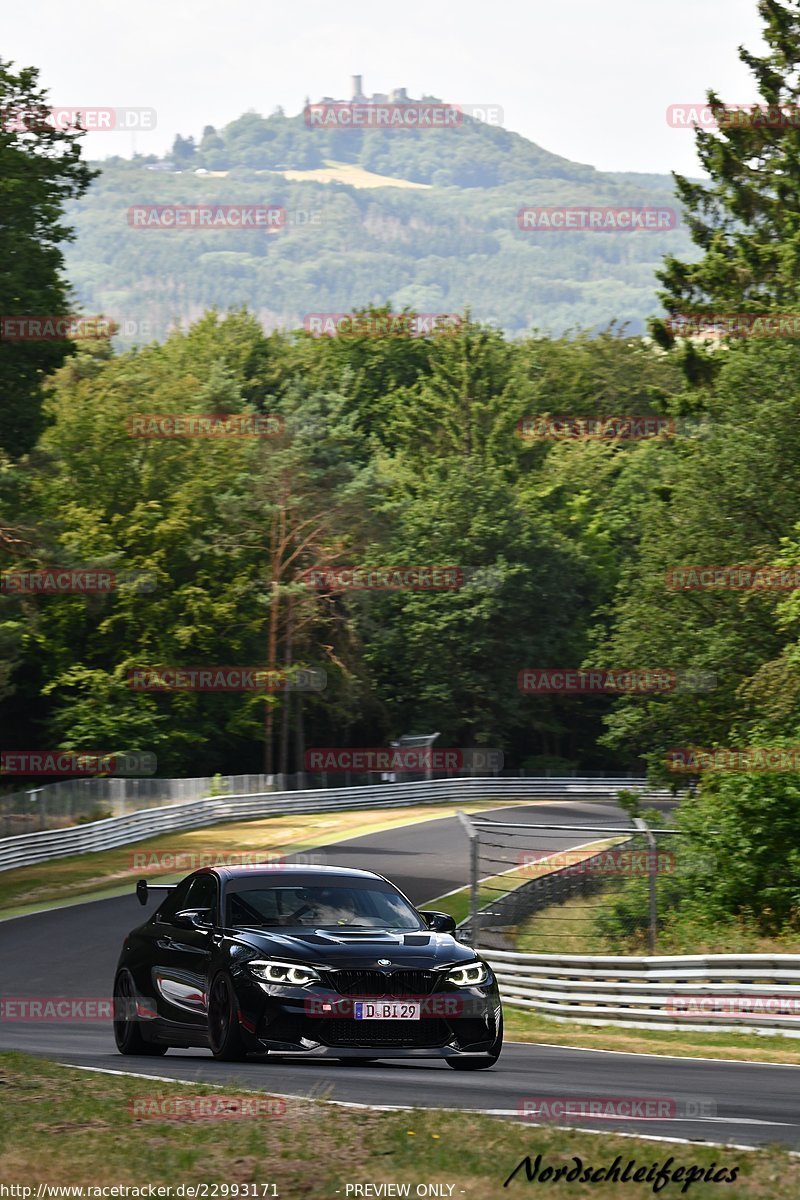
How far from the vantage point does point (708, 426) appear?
165 feet

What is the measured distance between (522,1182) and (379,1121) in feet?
5.72

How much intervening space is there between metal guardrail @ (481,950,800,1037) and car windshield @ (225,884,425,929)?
5.45m

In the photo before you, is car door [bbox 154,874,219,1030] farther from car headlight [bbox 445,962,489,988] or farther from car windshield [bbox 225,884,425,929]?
car headlight [bbox 445,962,489,988]

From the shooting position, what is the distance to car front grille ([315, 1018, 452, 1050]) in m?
11.5

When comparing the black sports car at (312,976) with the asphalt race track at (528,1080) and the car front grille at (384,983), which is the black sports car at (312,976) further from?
the asphalt race track at (528,1080)

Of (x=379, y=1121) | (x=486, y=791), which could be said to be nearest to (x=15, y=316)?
(x=379, y=1121)

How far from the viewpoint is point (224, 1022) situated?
11836 mm

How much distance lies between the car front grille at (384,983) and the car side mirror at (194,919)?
1.48 m

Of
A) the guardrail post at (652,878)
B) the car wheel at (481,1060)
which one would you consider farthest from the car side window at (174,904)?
the guardrail post at (652,878)

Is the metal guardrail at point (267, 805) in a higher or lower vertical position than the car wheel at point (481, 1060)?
lower

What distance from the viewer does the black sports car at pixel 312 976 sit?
37.7ft

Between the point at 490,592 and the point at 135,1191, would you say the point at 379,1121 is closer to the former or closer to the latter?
the point at 135,1191

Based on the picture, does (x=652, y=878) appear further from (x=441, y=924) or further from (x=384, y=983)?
(x=384, y=983)

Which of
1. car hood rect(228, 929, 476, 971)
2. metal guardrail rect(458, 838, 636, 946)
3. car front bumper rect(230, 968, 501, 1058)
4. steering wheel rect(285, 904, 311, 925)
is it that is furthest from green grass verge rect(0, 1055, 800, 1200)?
metal guardrail rect(458, 838, 636, 946)
